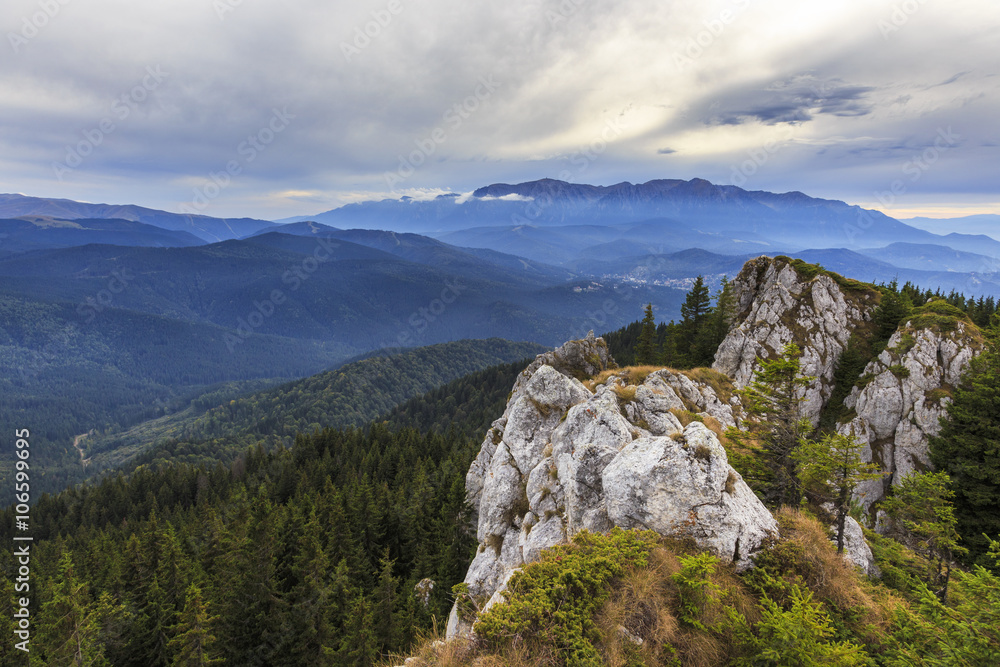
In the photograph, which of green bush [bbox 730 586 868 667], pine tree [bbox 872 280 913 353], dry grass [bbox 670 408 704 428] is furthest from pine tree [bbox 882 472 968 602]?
pine tree [bbox 872 280 913 353]

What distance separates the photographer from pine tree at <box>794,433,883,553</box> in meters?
16.1

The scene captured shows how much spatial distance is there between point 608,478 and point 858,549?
38.8 ft

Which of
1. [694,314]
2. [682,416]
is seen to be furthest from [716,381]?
[694,314]

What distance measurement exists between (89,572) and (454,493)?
42098mm

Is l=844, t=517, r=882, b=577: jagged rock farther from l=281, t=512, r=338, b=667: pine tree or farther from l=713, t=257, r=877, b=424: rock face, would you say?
l=281, t=512, r=338, b=667: pine tree

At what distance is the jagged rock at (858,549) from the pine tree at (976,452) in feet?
50.2

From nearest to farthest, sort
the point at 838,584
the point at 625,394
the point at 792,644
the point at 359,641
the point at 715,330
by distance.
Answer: the point at 792,644, the point at 838,584, the point at 625,394, the point at 359,641, the point at 715,330

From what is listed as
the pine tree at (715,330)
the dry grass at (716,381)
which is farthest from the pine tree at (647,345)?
the dry grass at (716,381)

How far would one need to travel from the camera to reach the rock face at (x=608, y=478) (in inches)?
568

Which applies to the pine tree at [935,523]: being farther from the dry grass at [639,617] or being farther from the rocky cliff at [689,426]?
the dry grass at [639,617]

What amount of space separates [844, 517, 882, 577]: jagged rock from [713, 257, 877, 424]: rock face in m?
28.0

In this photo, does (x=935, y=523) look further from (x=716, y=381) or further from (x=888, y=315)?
(x=888, y=315)

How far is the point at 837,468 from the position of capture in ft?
54.0

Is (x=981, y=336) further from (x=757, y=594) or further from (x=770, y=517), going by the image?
(x=757, y=594)
